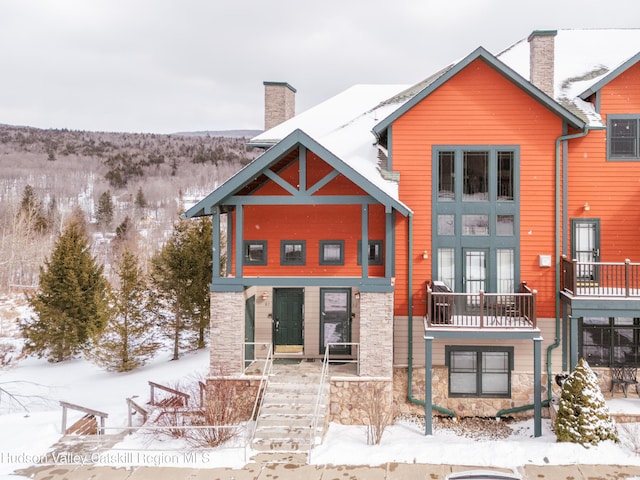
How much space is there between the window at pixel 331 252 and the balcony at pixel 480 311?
3054mm

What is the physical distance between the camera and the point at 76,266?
25.8 metres

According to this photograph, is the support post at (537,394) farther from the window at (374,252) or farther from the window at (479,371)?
the window at (374,252)

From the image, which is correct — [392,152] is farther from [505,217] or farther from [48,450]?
[48,450]

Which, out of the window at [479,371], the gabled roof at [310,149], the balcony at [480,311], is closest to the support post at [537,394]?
the balcony at [480,311]

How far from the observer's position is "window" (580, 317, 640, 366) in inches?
550

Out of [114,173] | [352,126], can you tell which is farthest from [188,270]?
[114,173]

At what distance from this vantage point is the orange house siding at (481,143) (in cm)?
1401

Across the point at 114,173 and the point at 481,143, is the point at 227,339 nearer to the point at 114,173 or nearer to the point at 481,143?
the point at 481,143

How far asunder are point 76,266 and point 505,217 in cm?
2297

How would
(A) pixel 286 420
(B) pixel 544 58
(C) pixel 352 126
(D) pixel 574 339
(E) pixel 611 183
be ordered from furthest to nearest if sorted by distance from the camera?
(C) pixel 352 126, (B) pixel 544 58, (E) pixel 611 183, (D) pixel 574 339, (A) pixel 286 420

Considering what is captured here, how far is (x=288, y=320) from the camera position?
50.6ft

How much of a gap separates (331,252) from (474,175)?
5125mm

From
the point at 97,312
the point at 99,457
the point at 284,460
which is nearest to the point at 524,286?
the point at 284,460

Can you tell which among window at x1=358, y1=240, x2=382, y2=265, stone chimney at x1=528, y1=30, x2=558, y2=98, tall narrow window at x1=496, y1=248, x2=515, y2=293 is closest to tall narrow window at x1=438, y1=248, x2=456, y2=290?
tall narrow window at x1=496, y1=248, x2=515, y2=293
